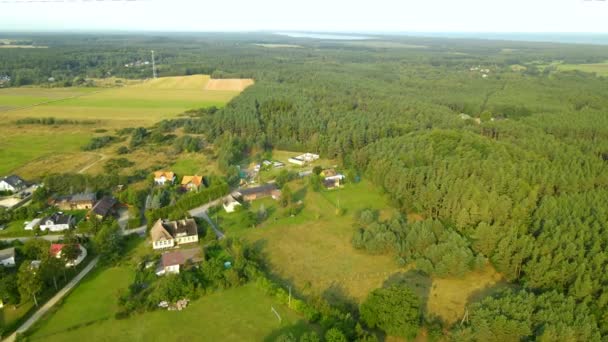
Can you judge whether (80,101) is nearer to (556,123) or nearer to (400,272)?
(400,272)

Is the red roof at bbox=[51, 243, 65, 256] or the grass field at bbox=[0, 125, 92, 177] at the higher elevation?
the red roof at bbox=[51, 243, 65, 256]

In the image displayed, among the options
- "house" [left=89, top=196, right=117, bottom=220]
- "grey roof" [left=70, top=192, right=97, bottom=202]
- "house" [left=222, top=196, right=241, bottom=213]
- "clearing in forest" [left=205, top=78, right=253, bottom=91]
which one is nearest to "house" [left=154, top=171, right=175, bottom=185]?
"house" [left=89, top=196, right=117, bottom=220]

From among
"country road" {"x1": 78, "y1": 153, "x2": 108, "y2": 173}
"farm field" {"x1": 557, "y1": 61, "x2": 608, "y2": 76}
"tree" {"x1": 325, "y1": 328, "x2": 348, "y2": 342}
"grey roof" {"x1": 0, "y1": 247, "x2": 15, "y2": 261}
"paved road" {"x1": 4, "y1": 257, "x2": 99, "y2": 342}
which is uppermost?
"farm field" {"x1": 557, "y1": 61, "x2": 608, "y2": 76}

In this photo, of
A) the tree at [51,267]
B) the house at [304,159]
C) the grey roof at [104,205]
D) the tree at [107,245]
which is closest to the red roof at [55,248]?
the tree at [51,267]

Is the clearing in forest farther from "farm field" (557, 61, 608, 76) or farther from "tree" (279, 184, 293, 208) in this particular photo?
"farm field" (557, 61, 608, 76)

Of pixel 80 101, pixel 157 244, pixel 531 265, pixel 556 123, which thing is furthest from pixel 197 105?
pixel 531 265

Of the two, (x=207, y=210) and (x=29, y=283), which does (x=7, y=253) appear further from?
(x=207, y=210)
